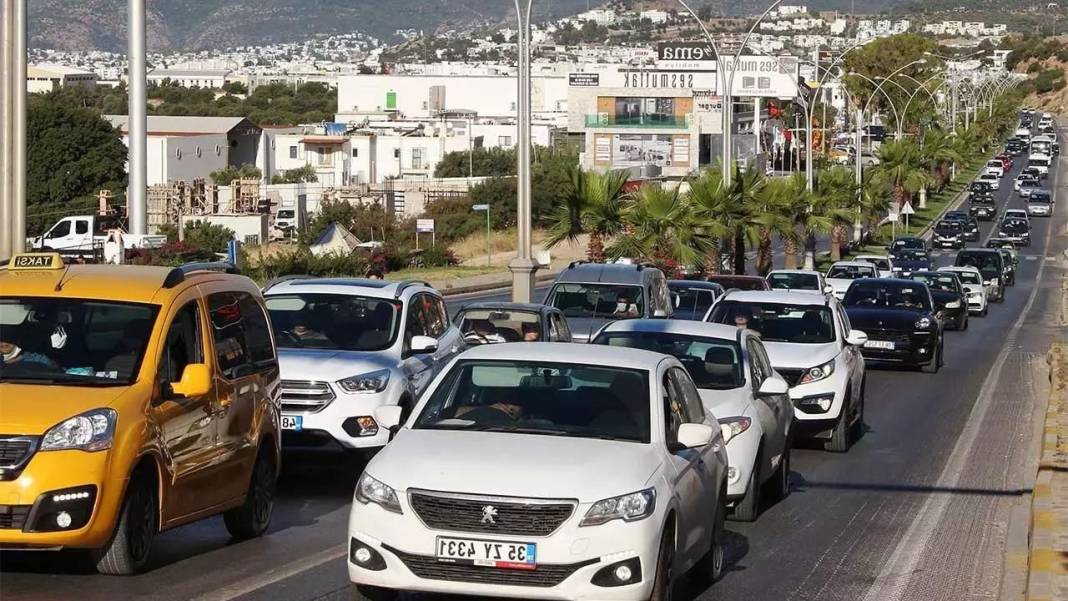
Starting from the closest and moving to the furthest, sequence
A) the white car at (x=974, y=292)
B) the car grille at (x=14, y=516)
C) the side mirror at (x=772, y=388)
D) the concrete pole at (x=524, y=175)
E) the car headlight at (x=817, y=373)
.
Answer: the car grille at (x=14, y=516) < the side mirror at (x=772, y=388) < the car headlight at (x=817, y=373) < the concrete pole at (x=524, y=175) < the white car at (x=974, y=292)

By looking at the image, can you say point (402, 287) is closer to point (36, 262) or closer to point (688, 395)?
point (36, 262)

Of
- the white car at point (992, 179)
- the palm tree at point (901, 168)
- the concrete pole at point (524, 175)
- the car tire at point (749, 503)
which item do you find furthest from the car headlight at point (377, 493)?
the white car at point (992, 179)

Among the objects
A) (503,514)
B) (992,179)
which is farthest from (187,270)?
(992,179)

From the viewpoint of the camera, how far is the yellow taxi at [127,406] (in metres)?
8.92

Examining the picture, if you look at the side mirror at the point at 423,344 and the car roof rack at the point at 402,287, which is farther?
the car roof rack at the point at 402,287

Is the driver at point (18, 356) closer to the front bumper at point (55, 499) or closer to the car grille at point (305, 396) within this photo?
the front bumper at point (55, 499)

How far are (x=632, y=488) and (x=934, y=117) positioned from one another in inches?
5377

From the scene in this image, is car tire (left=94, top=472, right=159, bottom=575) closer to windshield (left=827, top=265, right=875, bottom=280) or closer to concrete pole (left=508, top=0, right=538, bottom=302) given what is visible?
concrete pole (left=508, top=0, right=538, bottom=302)

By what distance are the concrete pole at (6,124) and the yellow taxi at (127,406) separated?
15.9ft

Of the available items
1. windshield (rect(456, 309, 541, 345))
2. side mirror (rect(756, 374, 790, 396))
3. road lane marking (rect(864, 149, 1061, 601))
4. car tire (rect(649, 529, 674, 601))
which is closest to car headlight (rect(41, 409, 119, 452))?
car tire (rect(649, 529, 674, 601))

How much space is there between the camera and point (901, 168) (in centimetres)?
9062

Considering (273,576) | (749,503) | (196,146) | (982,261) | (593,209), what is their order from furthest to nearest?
(196,146), (982,261), (593,209), (749,503), (273,576)

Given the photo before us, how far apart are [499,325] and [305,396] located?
6.51m

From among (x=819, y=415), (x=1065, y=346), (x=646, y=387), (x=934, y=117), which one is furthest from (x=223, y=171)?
(x=646, y=387)
